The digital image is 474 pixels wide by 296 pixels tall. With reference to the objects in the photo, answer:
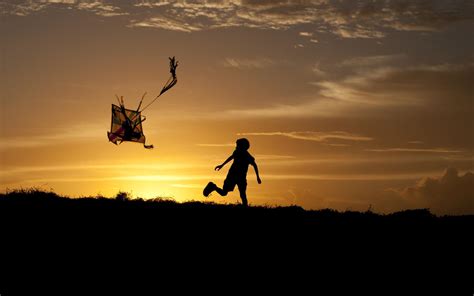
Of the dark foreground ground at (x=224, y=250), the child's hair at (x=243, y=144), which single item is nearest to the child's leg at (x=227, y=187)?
the child's hair at (x=243, y=144)

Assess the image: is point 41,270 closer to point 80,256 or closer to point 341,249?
point 80,256

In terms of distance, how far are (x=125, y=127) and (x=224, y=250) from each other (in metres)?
10.5

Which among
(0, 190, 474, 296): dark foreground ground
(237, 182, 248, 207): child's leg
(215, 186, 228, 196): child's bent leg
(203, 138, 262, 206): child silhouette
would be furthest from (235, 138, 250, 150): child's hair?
(0, 190, 474, 296): dark foreground ground

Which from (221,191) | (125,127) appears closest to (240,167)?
(221,191)

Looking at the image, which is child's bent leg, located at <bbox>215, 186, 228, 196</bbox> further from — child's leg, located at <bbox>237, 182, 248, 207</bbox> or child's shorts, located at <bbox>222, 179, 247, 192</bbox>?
child's leg, located at <bbox>237, 182, 248, 207</bbox>

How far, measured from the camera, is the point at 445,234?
20.9 metres

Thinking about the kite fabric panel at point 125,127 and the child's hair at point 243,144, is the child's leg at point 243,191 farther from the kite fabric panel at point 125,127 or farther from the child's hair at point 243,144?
the kite fabric panel at point 125,127

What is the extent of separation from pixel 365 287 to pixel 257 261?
2.66m

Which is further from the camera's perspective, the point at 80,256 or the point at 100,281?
the point at 80,256

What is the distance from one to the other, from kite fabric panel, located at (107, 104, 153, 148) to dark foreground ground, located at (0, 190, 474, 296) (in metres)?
4.63

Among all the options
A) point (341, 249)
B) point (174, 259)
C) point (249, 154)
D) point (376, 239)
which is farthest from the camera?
point (249, 154)

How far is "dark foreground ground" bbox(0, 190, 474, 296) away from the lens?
15812mm

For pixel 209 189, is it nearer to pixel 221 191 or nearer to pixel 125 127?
pixel 221 191

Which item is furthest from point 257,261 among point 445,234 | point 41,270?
point 445,234
